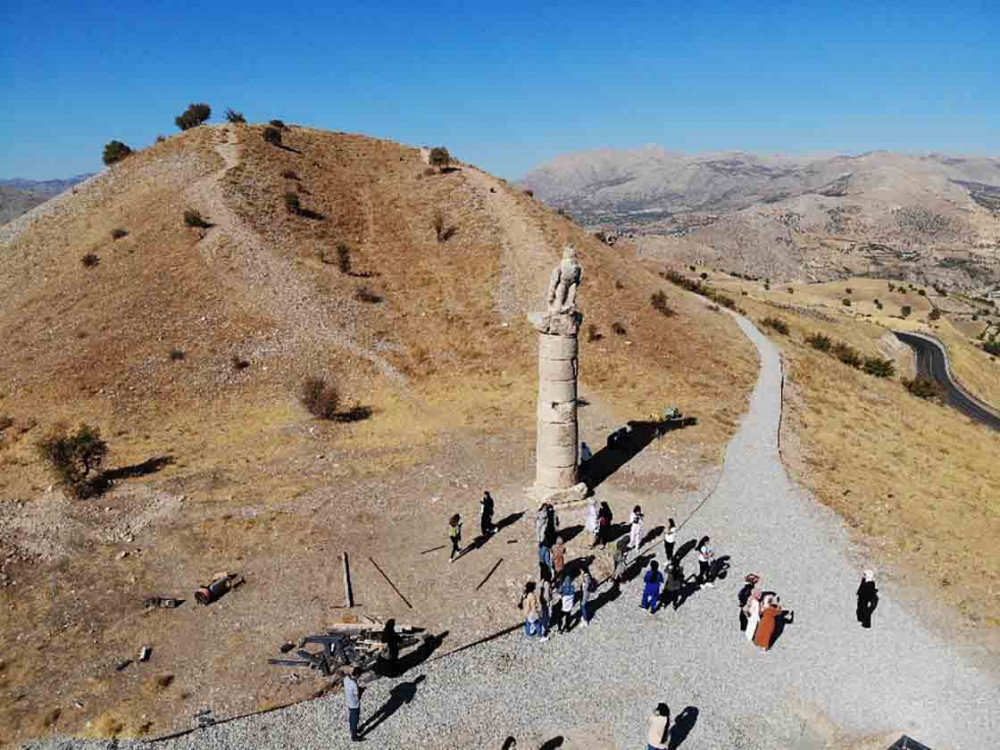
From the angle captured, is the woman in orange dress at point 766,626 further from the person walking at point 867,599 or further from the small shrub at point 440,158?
the small shrub at point 440,158

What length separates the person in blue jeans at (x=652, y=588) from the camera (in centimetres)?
1362

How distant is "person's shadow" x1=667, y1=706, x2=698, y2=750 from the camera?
1077 cm

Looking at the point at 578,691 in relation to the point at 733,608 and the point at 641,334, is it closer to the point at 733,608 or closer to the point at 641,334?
the point at 733,608

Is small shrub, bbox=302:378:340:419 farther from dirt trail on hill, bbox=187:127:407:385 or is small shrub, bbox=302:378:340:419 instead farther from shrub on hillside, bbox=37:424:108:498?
shrub on hillside, bbox=37:424:108:498

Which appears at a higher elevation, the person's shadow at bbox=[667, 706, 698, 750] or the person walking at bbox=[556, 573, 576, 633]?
Result: the person walking at bbox=[556, 573, 576, 633]

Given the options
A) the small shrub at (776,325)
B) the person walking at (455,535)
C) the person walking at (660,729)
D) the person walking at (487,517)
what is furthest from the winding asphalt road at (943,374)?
the person walking at (660,729)

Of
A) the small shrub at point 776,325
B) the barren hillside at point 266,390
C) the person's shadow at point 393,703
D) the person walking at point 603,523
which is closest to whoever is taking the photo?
the person's shadow at point 393,703

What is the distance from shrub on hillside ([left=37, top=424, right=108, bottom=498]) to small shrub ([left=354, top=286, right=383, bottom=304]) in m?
17.5

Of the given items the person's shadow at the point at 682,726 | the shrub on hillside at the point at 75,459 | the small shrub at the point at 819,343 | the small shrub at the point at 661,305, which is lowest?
the person's shadow at the point at 682,726

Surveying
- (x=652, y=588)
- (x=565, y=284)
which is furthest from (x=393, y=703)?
(x=565, y=284)

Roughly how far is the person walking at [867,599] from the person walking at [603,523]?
19.1ft

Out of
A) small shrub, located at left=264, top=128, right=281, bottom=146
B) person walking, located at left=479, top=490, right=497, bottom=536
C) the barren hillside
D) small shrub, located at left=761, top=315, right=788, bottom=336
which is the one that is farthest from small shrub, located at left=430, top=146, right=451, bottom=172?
person walking, located at left=479, top=490, right=497, bottom=536

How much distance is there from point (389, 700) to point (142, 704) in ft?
15.1

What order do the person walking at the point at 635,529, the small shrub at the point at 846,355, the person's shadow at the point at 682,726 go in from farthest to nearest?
the small shrub at the point at 846,355, the person walking at the point at 635,529, the person's shadow at the point at 682,726
